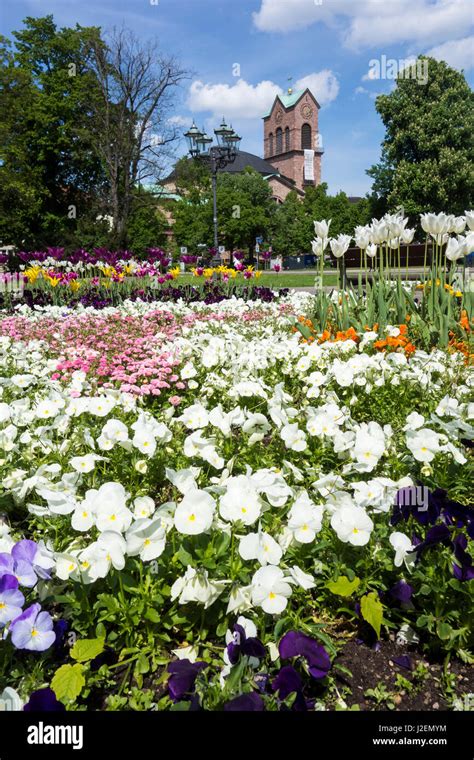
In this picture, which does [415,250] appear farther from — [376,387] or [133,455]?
[133,455]

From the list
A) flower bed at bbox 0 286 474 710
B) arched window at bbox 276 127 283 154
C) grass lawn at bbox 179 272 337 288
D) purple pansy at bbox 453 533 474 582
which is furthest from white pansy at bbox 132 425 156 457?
arched window at bbox 276 127 283 154

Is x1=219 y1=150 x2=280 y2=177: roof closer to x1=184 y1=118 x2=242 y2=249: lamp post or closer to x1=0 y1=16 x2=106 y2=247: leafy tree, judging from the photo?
x1=0 y1=16 x2=106 y2=247: leafy tree

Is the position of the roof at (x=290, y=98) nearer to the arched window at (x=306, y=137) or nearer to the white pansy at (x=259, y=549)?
the arched window at (x=306, y=137)

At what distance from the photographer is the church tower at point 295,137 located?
76062mm

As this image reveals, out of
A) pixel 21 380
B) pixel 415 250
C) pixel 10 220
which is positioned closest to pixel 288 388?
pixel 21 380

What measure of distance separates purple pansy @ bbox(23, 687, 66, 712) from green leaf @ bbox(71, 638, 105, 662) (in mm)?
204

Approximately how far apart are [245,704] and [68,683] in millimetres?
494

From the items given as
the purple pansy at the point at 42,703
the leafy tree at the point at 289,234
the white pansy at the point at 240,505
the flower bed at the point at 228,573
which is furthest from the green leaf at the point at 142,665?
the leafy tree at the point at 289,234

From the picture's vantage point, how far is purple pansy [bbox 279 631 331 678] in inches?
54.4

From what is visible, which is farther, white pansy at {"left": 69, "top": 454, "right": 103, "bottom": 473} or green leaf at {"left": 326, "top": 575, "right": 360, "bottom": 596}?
white pansy at {"left": 69, "top": 454, "right": 103, "bottom": 473}

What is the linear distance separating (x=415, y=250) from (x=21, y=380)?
9086 mm

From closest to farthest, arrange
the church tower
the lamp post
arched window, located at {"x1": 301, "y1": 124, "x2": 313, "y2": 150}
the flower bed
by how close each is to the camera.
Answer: the flower bed < the lamp post < the church tower < arched window, located at {"x1": 301, "y1": 124, "x2": 313, "y2": 150}

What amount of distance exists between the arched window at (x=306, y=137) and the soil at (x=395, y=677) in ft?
285

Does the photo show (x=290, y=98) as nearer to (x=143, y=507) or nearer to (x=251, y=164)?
(x=251, y=164)
